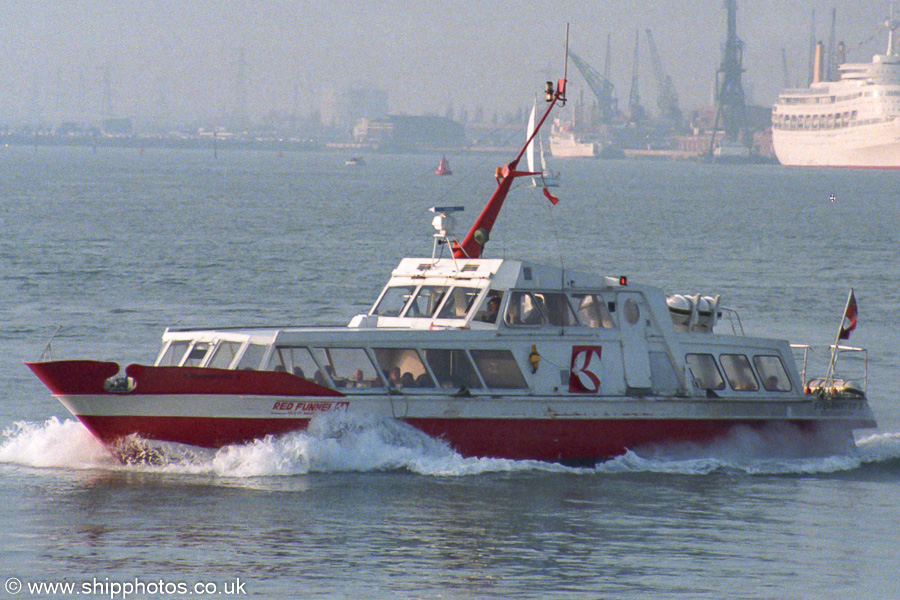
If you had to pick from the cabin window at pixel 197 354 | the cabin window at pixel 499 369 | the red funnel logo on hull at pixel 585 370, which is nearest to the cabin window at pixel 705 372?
the red funnel logo on hull at pixel 585 370

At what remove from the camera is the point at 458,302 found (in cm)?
2238

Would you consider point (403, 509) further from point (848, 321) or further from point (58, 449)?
point (848, 321)

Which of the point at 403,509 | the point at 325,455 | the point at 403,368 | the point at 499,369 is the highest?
the point at 403,368

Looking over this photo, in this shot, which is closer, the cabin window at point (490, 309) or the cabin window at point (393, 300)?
the cabin window at point (490, 309)

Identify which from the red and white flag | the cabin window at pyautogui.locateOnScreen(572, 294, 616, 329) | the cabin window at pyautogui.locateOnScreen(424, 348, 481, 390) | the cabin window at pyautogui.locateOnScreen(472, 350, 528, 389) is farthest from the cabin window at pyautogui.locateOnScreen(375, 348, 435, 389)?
the red and white flag

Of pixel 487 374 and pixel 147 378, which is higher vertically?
pixel 147 378

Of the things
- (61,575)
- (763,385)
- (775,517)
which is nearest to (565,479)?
(775,517)

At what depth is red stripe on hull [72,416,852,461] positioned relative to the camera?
19938 mm

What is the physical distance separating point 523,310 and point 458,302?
1.19m

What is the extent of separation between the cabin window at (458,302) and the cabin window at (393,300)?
2.94 ft

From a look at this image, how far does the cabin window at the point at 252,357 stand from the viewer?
66.8 ft

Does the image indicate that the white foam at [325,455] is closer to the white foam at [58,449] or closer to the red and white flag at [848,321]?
the white foam at [58,449]

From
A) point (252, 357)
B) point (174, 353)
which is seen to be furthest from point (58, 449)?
point (252, 357)

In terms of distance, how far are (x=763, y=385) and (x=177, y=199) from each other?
9233cm
